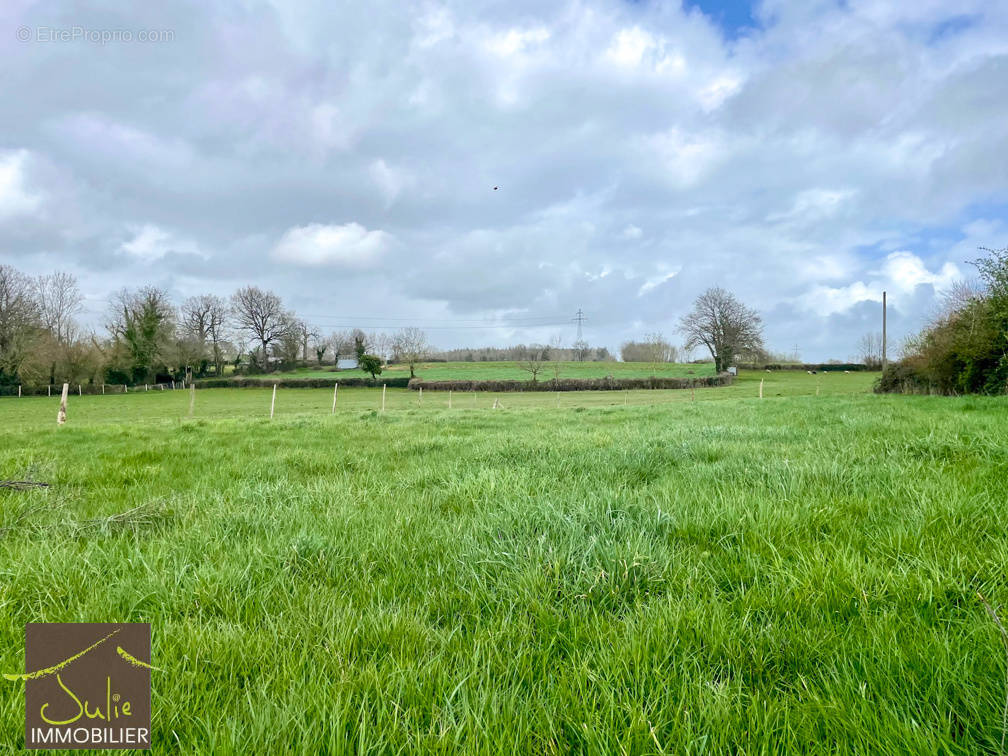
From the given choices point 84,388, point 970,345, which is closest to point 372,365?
point 84,388

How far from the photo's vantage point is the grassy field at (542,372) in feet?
223

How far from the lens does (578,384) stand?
60219mm

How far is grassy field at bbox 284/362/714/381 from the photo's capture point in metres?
67.9

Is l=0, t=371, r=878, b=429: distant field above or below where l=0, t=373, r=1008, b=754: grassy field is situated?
below

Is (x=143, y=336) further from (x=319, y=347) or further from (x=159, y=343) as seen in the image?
(x=319, y=347)

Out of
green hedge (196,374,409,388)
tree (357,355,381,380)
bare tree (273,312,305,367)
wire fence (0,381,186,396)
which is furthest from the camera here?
bare tree (273,312,305,367)

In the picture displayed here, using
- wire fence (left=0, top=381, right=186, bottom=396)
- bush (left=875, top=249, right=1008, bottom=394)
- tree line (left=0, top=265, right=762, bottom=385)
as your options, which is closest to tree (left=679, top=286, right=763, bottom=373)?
tree line (left=0, top=265, right=762, bottom=385)

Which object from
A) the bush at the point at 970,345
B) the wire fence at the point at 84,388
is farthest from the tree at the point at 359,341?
the bush at the point at 970,345

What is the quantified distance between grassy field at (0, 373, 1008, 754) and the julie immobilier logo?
0.06 metres

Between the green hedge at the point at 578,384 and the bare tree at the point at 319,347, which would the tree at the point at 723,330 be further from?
the bare tree at the point at 319,347

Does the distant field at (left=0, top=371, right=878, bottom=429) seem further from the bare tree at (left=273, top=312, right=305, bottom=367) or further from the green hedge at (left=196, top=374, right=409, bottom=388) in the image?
the bare tree at (left=273, top=312, right=305, bottom=367)

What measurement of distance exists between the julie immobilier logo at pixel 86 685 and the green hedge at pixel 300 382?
6621cm

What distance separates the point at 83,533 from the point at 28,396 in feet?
240

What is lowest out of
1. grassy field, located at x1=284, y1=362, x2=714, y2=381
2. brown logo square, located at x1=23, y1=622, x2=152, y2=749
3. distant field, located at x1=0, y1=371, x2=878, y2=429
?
distant field, located at x1=0, y1=371, x2=878, y2=429
